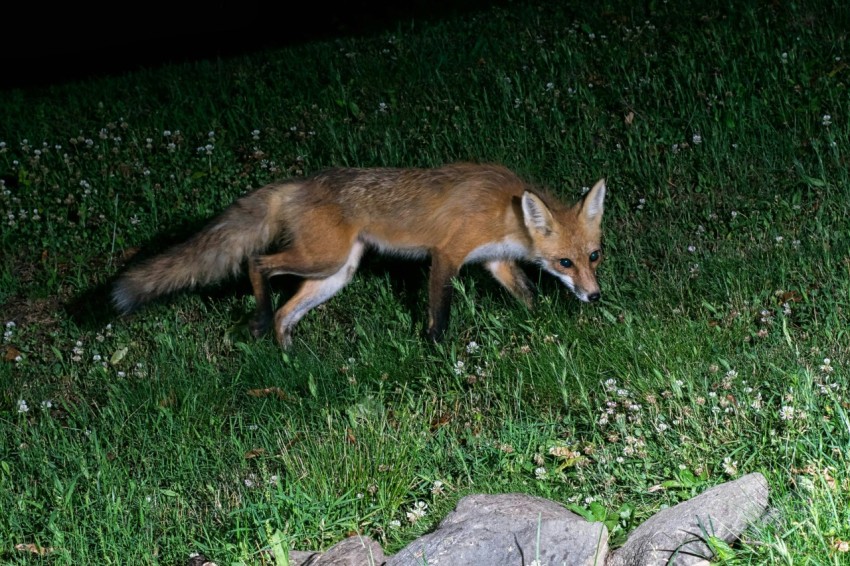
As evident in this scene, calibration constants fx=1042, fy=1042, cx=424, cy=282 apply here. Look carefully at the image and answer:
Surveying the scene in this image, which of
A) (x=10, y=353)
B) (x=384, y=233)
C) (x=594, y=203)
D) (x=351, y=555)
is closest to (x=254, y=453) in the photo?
(x=351, y=555)

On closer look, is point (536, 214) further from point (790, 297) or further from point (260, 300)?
point (260, 300)

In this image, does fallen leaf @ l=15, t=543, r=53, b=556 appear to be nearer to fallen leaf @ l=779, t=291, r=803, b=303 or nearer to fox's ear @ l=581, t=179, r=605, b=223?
fox's ear @ l=581, t=179, r=605, b=223

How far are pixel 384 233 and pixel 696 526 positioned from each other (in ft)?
12.8

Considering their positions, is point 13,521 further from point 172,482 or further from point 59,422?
point 59,422

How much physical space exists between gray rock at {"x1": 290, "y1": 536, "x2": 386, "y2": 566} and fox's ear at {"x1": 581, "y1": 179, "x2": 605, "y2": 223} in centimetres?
332

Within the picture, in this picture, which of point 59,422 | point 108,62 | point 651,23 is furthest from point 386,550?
point 108,62

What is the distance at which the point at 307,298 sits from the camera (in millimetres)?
7613

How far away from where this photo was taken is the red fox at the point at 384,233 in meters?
7.09

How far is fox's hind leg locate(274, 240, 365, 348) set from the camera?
24.8 ft

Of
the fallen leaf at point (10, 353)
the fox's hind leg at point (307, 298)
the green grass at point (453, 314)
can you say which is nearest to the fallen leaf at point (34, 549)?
the green grass at point (453, 314)

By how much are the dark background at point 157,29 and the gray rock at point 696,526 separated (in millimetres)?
14284

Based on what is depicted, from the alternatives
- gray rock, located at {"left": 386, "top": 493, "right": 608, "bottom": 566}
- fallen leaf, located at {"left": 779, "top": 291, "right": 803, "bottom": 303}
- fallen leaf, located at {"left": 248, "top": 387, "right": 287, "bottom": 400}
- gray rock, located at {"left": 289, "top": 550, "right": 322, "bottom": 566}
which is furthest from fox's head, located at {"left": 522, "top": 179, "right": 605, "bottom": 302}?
gray rock, located at {"left": 289, "top": 550, "right": 322, "bottom": 566}

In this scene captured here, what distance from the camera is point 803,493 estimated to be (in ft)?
13.1

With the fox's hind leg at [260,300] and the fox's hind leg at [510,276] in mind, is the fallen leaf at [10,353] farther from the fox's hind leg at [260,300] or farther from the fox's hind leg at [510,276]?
the fox's hind leg at [510,276]
